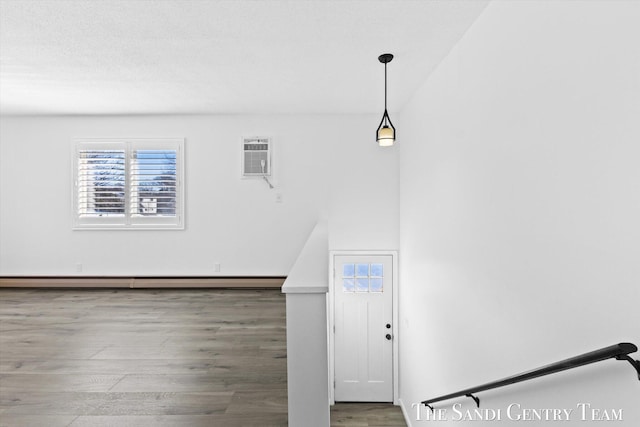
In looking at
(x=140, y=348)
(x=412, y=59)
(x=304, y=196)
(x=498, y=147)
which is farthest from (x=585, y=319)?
(x=304, y=196)

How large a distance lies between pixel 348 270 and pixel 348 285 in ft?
0.85

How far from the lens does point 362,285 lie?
5.27 metres

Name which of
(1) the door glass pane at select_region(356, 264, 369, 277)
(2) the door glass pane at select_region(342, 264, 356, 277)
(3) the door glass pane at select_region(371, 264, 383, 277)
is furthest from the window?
(3) the door glass pane at select_region(371, 264, 383, 277)

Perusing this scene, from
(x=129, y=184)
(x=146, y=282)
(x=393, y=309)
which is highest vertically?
(x=129, y=184)

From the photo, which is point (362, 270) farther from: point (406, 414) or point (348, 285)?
point (406, 414)

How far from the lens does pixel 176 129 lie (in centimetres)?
499

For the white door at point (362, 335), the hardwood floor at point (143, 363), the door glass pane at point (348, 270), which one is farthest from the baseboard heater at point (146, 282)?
the white door at point (362, 335)

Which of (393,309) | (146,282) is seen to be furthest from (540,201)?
(146,282)

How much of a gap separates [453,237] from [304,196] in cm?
249

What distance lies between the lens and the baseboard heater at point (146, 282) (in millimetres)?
4906

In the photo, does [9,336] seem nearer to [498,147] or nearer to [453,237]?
[453,237]

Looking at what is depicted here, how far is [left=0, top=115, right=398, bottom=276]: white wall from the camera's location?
4.98 meters

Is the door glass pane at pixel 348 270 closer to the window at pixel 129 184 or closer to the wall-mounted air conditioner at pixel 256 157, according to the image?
the wall-mounted air conditioner at pixel 256 157

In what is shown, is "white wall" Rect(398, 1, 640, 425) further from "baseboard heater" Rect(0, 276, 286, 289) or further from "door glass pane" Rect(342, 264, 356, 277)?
"baseboard heater" Rect(0, 276, 286, 289)
